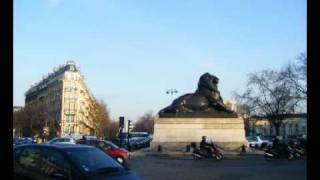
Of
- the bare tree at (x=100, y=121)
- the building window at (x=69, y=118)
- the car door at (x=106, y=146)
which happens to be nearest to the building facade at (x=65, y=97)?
the building window at (x=69, y=118)

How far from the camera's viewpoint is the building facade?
447 feet

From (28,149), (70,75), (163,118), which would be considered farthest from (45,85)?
(28,149)

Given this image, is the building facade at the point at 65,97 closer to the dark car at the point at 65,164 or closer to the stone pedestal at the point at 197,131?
the stone pedestal at the point at 197,131

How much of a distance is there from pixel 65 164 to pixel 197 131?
34.4 metres

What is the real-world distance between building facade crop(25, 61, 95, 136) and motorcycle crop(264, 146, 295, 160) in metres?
98.5

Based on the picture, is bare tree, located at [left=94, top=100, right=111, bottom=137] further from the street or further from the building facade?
the street

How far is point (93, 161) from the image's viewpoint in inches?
362

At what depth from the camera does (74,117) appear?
464ft

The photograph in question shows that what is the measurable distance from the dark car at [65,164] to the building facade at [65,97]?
122 m

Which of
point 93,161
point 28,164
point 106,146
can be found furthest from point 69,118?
point 93,161

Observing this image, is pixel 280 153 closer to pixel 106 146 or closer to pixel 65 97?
pixel 106 146

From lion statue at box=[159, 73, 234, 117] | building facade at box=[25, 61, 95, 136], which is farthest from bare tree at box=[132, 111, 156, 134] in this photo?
lion statue at box=[159, 73, 234, 117]
